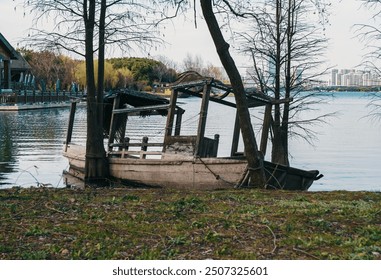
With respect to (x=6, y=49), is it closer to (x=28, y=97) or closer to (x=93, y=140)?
(x=28, y=97)

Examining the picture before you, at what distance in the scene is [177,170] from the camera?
19.8 m

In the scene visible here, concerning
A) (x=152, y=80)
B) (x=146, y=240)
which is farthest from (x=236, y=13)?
(x=152, y=80)

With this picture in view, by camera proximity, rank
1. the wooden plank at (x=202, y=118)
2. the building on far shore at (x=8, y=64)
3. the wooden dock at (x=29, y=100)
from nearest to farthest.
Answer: the wooden plank at (x=202, y=118), the building on far shore at (x=8, y=64), the wooden dock at (x=29, y=100)

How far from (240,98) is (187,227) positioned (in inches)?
304

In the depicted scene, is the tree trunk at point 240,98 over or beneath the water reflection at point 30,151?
over

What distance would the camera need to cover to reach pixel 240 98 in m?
16.7

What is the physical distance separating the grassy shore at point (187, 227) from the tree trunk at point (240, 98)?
4.15 meters

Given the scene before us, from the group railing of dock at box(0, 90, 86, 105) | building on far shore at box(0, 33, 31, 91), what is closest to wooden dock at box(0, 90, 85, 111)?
railing of dock at box(0, 90, 86, 105)

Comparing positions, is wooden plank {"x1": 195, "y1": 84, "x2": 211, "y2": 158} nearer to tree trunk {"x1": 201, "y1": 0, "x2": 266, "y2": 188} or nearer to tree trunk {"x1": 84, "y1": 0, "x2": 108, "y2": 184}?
tree trunk {"x1": 201, "y1": 0, "x2": 266, "y2": 188}

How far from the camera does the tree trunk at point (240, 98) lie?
53.6 feet

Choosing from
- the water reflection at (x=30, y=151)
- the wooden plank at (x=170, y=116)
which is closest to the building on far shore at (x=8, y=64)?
the water reflection at (x=30, y=151)

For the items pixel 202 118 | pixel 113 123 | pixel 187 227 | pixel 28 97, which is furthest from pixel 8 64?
pixel 187 227

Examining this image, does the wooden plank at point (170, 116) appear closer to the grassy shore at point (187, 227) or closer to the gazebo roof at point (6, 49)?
the grassy shore at point (187, 227)

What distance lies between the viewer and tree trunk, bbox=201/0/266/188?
1633 centimetres
